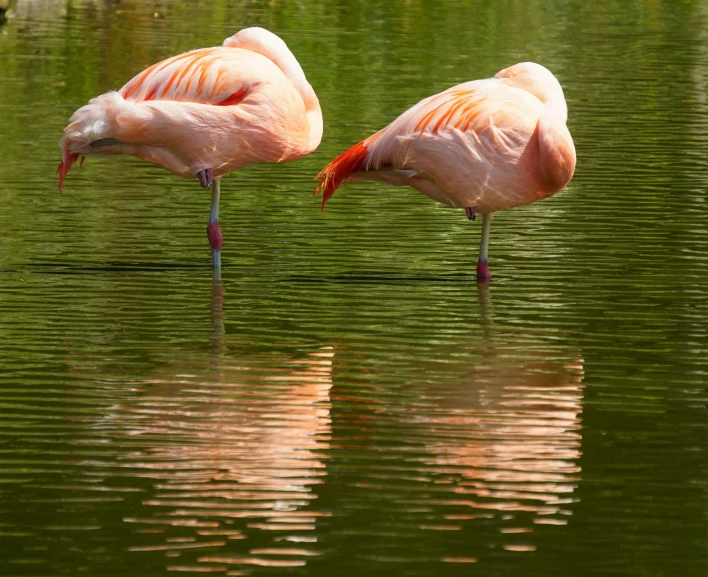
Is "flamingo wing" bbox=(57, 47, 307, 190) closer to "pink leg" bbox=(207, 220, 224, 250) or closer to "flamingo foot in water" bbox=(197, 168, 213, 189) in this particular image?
"flamingo foot in water" bbox=(197, 168, 213, 189)

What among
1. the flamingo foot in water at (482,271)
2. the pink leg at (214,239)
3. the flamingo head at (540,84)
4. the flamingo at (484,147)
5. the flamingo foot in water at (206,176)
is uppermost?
the flamingo head at (540,84)

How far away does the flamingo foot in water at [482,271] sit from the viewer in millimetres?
7859

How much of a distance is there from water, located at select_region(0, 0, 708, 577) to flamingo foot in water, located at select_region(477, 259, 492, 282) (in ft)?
0.24

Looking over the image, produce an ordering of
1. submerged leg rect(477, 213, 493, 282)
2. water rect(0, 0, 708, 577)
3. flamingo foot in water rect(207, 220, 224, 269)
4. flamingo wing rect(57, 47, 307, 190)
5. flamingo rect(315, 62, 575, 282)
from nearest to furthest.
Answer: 1. water rect(0, 0, 708, 577)
2. flamingo rect(315, 62, 575, 282)
3. flamingo wing rect(57, 47, 307, 190)
4. submerged leg rect(477, 213, 493, 282)
5. flamingo foot in water rect(207, 220, 224, 269)

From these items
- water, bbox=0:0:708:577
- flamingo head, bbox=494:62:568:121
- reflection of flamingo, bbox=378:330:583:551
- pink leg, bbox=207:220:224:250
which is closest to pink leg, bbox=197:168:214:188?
pink leg, bbox=207:220:224:250

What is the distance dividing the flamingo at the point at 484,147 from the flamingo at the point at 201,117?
453mm

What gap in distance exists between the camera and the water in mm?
4375

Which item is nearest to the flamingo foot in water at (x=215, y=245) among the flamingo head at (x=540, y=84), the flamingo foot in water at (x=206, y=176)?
the flamingo foot in water at (x=206, y=176)

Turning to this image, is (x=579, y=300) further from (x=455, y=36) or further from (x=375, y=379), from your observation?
(x=455, y=36)

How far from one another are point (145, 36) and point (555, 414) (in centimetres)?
1506

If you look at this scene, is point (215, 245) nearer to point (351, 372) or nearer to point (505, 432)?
point (351, 372)

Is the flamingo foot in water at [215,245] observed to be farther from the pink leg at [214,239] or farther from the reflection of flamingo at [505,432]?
the reflection of flamingo at [505,432]

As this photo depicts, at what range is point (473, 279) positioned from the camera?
799 cm

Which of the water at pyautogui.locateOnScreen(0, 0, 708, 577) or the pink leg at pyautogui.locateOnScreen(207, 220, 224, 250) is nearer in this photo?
the water at pyautogui.locateOnScreen(0, 0, 708, 577)
